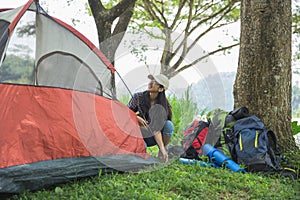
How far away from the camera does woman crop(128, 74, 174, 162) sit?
3816 mm

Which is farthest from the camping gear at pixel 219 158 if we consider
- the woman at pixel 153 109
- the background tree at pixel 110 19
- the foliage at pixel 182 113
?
the background tree at pixel 110 19

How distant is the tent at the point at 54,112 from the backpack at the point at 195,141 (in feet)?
1.92

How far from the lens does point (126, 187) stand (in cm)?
293

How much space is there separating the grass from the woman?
37cm

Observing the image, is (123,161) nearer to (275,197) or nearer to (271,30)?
(275,197)

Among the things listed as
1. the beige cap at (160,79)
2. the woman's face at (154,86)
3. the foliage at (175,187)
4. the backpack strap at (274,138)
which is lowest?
the foliage at (175,187)

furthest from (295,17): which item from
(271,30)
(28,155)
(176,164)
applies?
(28,155)

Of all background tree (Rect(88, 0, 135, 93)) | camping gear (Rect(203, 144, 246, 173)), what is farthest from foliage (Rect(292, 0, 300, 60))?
camping gear (Rect(203, 144, 246, 173))

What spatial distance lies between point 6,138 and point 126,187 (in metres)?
0.92

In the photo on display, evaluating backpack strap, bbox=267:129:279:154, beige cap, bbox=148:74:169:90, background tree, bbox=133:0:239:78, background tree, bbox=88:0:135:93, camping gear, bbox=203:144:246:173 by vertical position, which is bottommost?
camping gear, bbox=203:144:246:173

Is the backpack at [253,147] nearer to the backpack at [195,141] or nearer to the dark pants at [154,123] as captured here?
the backpack at [195,141]

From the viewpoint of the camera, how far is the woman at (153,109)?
12.5ft

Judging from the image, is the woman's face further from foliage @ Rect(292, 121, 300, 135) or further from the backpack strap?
foliage @ Rect(292, 121, 300, 135)

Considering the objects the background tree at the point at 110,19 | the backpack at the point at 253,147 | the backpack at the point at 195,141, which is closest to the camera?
the backpack at the point at 253,147
